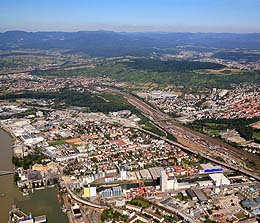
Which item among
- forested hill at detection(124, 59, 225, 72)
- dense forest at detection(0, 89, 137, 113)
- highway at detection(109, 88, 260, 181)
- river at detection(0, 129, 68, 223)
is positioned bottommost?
river at detection(0, 129, 68, 223)

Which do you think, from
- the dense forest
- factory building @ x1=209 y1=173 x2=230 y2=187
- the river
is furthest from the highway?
the river

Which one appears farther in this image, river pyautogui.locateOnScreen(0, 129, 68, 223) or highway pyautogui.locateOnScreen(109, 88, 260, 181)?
highway pyautogui.locateOnScreen(109, 88, 260, 181)

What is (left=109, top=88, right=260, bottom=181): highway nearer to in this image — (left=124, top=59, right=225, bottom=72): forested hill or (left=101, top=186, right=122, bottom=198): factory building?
(left=101, top=186, right=122, bottom=198): factory building

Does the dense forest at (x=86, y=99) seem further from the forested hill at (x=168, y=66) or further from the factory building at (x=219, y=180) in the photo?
the forested hill at (x=168, y=66)

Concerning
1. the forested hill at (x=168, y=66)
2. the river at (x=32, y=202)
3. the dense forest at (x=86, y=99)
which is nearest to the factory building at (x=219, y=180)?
the river at (x=32, y=202)

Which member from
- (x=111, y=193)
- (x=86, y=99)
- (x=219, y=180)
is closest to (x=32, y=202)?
(x=111, y=193)

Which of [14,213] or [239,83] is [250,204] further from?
[239,83]

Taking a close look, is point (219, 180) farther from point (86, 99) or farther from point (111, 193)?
point (86, 99)

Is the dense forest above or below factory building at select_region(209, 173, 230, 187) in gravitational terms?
above
